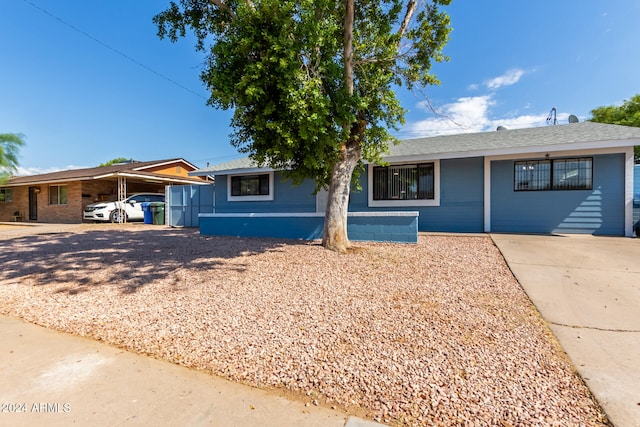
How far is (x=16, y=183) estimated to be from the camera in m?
20.2

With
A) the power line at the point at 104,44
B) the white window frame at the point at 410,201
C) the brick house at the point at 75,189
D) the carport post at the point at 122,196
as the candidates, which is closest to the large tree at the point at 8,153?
the brick house at the point at 75,189

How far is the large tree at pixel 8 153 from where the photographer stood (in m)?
18.2

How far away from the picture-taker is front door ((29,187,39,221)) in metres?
20.8

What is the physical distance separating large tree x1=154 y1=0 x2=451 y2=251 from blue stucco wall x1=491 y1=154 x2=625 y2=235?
4.99 m

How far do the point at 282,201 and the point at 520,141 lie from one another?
872 cm

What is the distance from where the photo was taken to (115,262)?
6191mm

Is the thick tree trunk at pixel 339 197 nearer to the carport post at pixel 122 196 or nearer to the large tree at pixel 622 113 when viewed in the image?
the carport post at pixel 122 196

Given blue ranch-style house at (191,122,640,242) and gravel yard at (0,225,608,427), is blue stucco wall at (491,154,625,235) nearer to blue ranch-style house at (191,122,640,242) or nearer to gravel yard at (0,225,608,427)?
blue ranch-style house at (191,122,640,242)

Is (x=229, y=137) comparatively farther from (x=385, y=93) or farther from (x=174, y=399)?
(x=174, y=399)

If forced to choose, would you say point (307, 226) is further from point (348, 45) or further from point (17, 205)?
point (17, 205)

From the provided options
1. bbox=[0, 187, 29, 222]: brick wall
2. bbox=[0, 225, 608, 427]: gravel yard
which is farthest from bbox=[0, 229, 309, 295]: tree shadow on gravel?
bbox=[0, 187, 29, 222]: brick wall

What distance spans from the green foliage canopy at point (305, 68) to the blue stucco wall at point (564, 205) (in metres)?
4.97

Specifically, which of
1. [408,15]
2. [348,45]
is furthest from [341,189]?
[408,15]

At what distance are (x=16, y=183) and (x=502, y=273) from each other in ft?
89.9
